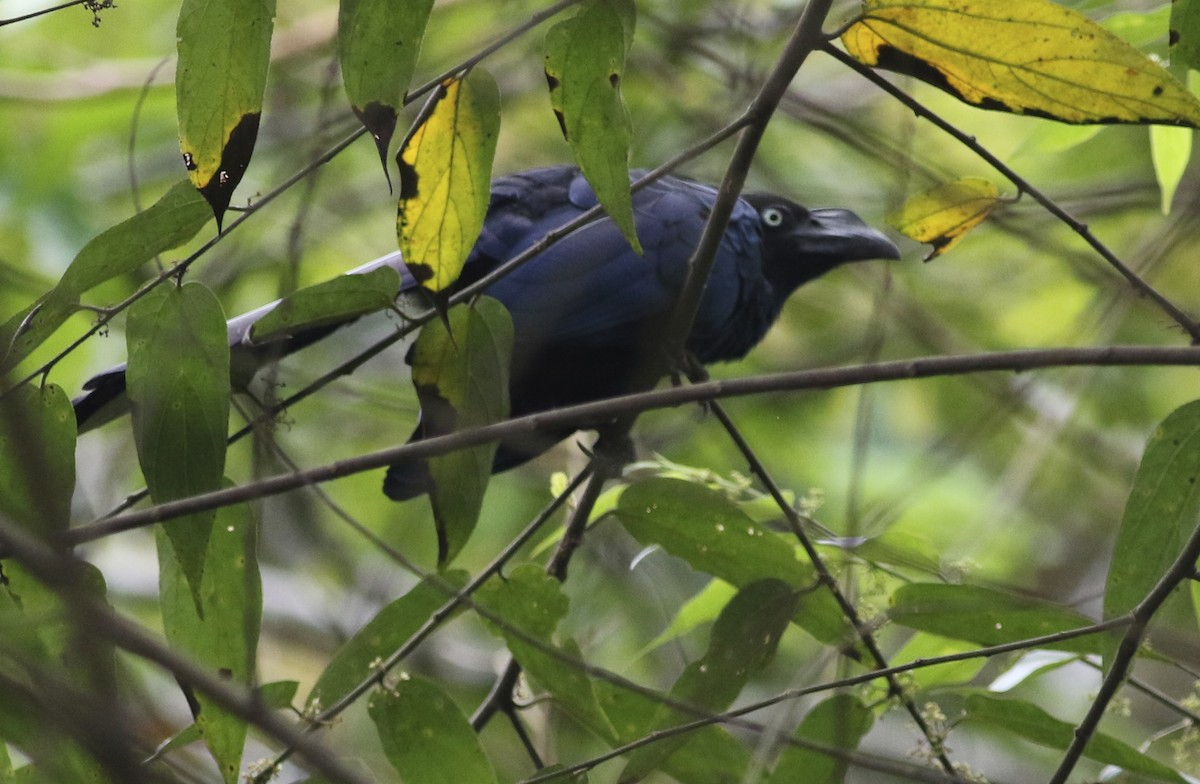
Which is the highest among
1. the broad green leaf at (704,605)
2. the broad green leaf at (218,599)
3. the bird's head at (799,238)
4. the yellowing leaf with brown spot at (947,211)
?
the bird's head at (799,238)

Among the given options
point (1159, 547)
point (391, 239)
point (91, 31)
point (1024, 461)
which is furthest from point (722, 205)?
point (91, 31)

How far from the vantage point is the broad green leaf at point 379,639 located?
76.0 inches

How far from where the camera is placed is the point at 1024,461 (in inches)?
175

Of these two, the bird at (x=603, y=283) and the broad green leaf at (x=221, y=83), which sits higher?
the bird at (x=603, y=283)

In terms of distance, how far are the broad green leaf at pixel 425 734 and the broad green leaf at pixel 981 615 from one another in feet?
2.11

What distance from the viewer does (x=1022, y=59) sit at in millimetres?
1509

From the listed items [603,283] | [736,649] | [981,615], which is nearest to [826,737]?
[736,649]

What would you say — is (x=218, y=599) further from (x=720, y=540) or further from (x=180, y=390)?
(x=720, y=540)

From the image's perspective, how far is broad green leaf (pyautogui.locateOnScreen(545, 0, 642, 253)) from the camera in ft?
4.91

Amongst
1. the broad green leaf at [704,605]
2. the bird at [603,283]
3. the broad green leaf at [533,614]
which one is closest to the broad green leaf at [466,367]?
the broad green leaf at [533,614]

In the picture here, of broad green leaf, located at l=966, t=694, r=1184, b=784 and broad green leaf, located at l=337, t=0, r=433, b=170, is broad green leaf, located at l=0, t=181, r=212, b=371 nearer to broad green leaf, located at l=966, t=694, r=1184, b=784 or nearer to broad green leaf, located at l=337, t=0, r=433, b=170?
broad green leaf, located at l=337, t=0, r=433, b=170

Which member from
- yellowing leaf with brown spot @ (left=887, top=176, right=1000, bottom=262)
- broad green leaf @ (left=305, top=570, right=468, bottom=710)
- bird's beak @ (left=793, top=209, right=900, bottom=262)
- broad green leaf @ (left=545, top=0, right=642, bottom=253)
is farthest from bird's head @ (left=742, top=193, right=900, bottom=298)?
broad green leaf @ (left=545, top=0, right=642, bottom=253)

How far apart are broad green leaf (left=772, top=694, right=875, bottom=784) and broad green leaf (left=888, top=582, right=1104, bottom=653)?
6.0 inches

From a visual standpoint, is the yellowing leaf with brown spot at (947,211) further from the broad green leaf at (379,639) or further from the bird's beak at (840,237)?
the bird's beak at (840,237)
